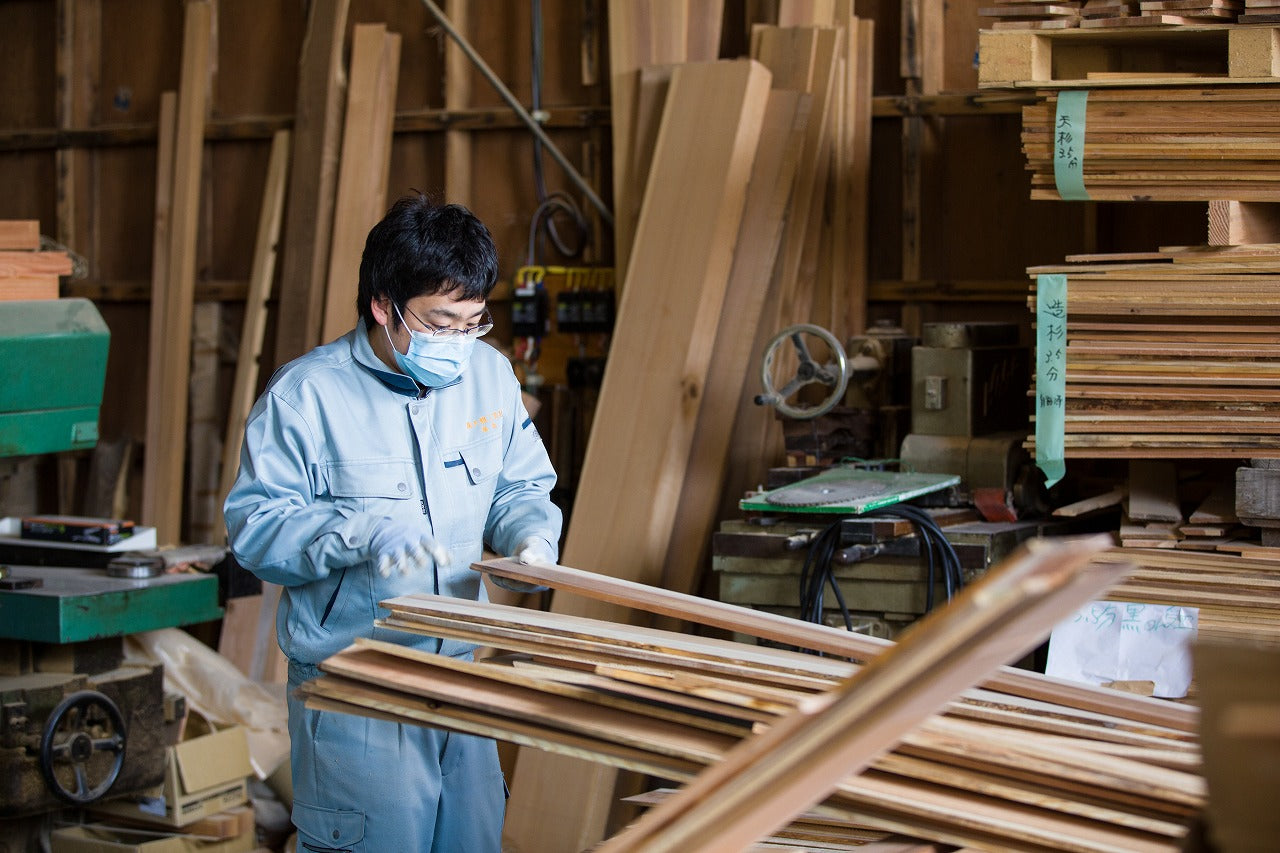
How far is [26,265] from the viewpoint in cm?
343

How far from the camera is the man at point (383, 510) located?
2262mm

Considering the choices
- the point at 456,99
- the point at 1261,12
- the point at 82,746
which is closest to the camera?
the point at 1261,12

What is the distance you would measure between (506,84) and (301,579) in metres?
2.90

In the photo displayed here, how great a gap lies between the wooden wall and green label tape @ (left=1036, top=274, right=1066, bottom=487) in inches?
44.6

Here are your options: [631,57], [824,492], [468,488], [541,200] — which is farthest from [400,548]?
[541,200]

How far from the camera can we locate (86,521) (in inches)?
146

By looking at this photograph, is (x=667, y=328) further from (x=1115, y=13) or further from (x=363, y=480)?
(x=363, y=480)

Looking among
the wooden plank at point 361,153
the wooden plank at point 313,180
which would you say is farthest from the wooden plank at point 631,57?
the wooden plank at point 313,180

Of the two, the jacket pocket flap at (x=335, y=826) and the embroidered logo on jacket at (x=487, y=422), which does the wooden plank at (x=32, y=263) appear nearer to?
the embroidered logo on jacket at (x=487, y=422)

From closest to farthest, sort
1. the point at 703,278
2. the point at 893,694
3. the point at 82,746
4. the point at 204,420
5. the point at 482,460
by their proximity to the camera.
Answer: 1. the point at 893,694
2. the point at 482,460
3. the point at 82,746
4. the point at 703,278
5. the point at 204,420

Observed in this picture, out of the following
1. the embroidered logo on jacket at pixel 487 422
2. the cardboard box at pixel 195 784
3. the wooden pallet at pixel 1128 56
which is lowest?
the cardboard box at pixel 195 784

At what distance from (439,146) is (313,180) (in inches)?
18.0

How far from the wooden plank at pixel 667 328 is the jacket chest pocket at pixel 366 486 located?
1424 millimetres

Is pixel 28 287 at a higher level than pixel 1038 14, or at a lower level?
lower
